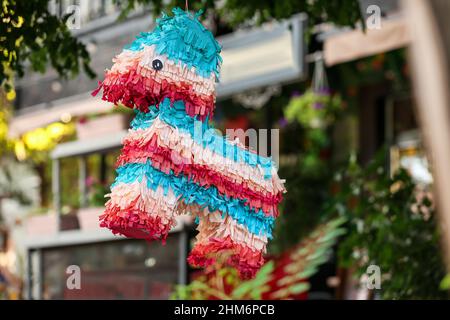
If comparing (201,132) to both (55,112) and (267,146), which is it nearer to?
(267,146)

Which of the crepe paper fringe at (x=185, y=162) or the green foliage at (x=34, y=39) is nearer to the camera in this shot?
the crepe paper fringe at (x=185, y=162)

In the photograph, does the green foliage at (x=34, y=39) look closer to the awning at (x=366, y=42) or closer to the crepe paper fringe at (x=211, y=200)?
the crepe paper fringe at (x=211, y=200)

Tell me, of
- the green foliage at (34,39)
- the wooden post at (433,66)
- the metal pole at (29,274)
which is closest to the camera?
the wooden post at (433,66)

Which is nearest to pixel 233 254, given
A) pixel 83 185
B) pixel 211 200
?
pixel 211 200

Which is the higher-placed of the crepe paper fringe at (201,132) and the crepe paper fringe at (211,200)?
the crepe paper fringe at (201,132)

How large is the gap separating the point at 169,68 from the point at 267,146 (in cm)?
67

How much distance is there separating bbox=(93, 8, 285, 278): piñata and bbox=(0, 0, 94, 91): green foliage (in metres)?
1.51

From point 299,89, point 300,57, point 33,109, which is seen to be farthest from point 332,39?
point 33,109

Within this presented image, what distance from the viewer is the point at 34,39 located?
468cm

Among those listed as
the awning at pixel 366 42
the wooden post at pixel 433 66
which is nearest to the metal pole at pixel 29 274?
the awning at pixel 366 42

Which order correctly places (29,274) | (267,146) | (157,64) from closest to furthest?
(157,64) < (267,146) < (29,274)

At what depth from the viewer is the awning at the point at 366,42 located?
812 centimetres

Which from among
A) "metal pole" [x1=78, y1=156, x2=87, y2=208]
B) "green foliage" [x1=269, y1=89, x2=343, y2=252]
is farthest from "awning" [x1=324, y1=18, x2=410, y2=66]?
"metal pole" [x1=78, y1=156, x2=87, y2=208]

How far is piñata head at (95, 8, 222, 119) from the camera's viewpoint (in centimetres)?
290
